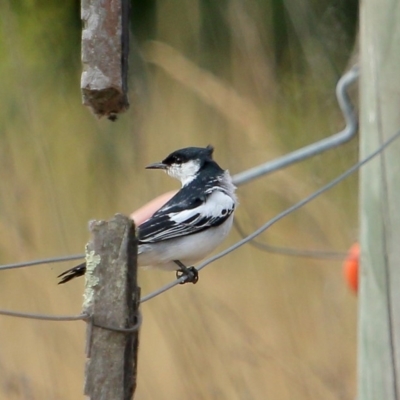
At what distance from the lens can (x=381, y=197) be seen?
4.05ft

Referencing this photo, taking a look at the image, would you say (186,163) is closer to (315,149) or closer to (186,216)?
(186,216)

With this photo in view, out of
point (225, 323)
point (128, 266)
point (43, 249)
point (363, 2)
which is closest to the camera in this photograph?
point (128, 266)

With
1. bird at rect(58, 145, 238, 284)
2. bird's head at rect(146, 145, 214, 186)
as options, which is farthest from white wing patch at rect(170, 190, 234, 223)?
bird's head at rect(146, 145, 214, 186)

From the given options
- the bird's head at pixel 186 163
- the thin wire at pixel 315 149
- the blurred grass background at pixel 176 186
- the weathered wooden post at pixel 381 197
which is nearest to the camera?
the weathered wooden post at pixel 381 197

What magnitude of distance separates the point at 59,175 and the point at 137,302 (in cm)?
160

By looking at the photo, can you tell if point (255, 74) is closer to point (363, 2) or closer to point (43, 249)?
point (43, 249)

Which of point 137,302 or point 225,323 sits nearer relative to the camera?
point 137,302

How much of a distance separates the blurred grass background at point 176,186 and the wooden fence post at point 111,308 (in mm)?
1323

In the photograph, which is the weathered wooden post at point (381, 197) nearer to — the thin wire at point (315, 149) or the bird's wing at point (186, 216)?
the thin wire at point (315, 149)

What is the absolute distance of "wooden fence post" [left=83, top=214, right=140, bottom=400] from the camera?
0.77 m

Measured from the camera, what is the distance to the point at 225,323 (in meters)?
2.12

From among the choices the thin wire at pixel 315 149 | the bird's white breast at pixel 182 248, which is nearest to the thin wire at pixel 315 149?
the thin wire at pixel 315 149

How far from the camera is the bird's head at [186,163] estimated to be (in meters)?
1.60

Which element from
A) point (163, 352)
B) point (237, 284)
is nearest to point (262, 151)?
point (237, 284)
